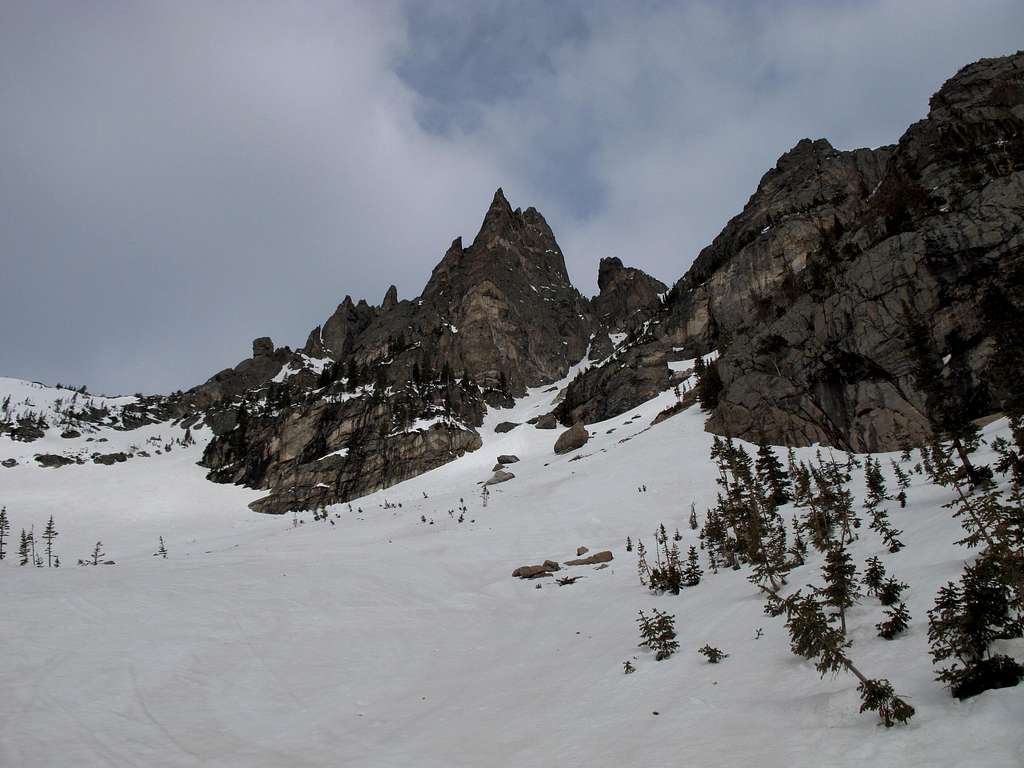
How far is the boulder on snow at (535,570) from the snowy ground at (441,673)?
3.36ft

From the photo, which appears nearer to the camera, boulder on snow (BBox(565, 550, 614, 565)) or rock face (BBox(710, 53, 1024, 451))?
boulder on snow (BBox(565, 550, 614, 565))

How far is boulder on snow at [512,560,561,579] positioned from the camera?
21.1 meters

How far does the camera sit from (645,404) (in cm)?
7231

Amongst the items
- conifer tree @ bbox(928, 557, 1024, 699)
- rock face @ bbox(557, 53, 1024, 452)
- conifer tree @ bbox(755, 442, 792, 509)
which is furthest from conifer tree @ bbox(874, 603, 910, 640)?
conifer tree @ bbox(755, 442, 792, 509)

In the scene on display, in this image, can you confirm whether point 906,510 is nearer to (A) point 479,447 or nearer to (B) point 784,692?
(B) point 784,692

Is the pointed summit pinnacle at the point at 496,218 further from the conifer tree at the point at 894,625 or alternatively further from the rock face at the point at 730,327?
the conifer tree at the point at 894,625

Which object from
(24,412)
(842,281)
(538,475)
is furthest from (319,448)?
(24,412)

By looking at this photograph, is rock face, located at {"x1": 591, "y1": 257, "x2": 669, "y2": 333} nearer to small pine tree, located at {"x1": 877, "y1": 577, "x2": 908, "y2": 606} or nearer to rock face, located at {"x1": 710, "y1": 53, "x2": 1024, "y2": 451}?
rock face, located at {"x1": 710, "y1": 53, "x2": 1024, "y2": 451}

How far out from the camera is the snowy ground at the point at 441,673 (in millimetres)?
5855

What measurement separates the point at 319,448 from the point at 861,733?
3184 inches

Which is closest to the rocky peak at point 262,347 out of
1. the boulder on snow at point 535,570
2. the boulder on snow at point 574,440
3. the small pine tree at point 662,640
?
the boulder on snow at point 574,440

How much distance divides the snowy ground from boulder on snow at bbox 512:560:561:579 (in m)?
1.02

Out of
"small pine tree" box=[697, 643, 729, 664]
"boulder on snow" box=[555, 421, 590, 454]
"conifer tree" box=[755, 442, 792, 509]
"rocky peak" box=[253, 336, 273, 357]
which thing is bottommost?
"small pine tree" box=[697, 643, 729, 664]

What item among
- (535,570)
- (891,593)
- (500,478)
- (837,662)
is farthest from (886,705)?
(500,478)
